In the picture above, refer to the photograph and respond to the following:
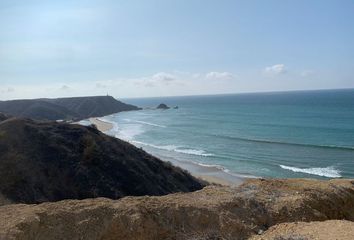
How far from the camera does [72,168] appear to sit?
30.5 metres

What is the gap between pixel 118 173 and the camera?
103 ft

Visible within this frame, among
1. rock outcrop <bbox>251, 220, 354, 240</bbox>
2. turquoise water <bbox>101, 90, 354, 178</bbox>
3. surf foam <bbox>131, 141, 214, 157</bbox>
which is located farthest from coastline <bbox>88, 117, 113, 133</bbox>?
rock outcrop <bbox>251, 220, 354, 240</bbox>

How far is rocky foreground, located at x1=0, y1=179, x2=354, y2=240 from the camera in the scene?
1262 centimetres

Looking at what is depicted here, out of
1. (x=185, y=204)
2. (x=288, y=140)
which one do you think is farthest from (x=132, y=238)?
(x=288, y=140)

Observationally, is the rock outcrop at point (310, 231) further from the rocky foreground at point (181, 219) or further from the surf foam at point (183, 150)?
the surf foam at point (183, 150)

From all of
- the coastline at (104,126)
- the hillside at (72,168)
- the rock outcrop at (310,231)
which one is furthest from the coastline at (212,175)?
the coastline at (104,126)

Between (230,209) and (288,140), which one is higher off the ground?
(230,209)

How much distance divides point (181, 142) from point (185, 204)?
199 feet

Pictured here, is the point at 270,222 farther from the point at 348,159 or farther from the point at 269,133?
the point at 269,133

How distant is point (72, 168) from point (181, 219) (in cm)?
1858

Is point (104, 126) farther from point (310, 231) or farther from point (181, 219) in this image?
point (310, 231)

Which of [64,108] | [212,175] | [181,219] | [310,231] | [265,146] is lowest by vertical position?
[212,175]

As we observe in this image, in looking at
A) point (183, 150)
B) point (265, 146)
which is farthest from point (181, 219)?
point (265, 146)

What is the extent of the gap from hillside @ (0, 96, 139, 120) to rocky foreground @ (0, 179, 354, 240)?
337 feet
